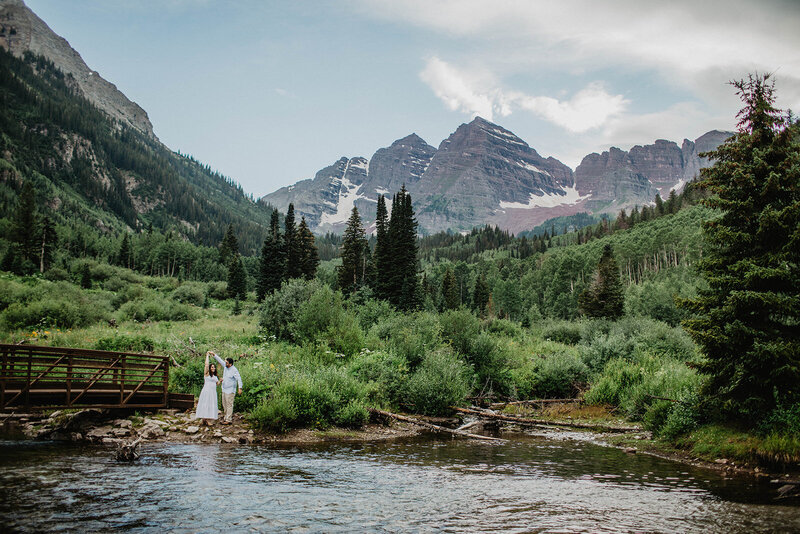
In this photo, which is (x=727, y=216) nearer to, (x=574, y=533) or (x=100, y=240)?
(x=574, y=533)

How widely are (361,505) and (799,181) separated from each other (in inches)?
646

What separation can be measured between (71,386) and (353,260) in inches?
2204

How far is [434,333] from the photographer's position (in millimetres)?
30688

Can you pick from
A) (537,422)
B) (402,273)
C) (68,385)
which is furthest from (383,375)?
(402,273)

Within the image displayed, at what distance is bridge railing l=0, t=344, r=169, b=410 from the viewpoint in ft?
51.3

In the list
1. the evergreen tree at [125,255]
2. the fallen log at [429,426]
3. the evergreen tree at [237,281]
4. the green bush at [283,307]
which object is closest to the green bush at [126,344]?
the green bush at [283,307]

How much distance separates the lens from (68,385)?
16594mm

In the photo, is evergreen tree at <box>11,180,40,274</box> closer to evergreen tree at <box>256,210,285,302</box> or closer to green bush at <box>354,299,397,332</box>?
evergreen tree at <box>256,210,285,302</box>

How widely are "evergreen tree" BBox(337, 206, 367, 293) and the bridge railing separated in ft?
170

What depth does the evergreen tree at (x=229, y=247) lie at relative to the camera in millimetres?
138000

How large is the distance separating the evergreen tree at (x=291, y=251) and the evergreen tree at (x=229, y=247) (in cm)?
5822

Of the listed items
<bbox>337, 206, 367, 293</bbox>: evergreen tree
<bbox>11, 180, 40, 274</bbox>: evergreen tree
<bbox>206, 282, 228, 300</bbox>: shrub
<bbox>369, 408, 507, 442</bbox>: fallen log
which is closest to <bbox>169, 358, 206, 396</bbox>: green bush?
<bbox>369, 408, 507, 442</bbox>: fallen log

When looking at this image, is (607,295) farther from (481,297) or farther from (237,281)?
(237,281)

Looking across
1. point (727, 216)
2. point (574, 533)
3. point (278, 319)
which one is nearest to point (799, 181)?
point (727, 216)
